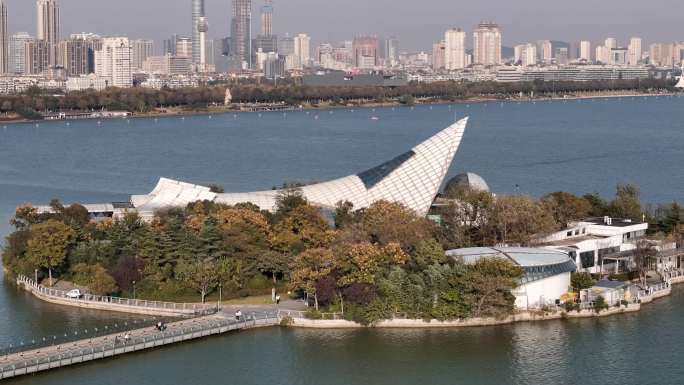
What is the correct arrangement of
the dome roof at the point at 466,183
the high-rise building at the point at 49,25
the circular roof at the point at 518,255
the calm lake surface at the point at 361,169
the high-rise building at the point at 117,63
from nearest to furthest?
the calm lake surface at the point at 361,169
the circular roof at the point at 518,255
the dome roof at the point at 466,183
the high-rise building at the point at 117,63
the high-rise building at the point at 49,25

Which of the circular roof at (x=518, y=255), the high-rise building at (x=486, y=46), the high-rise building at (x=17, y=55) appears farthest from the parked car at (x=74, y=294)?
the high-rise building at (x=486, y=46)

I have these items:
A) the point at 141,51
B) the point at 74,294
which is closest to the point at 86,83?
the point at 141,51

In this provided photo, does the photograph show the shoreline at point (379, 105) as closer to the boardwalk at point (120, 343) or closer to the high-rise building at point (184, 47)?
the boardwalk at point (120, 343)

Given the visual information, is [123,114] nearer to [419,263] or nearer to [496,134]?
[496,134]

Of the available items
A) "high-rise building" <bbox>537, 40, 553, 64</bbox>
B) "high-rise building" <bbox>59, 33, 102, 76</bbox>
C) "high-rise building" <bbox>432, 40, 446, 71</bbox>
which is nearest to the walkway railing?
"high-rise building" <bbox>59, 33, 102, 76</bbox>

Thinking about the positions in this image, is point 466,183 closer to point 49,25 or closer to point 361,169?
point 361,169

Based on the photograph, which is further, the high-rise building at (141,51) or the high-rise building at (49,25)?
the high-rise building at (141,51)

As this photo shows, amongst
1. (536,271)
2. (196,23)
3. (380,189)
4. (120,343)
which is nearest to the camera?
(120,343)
